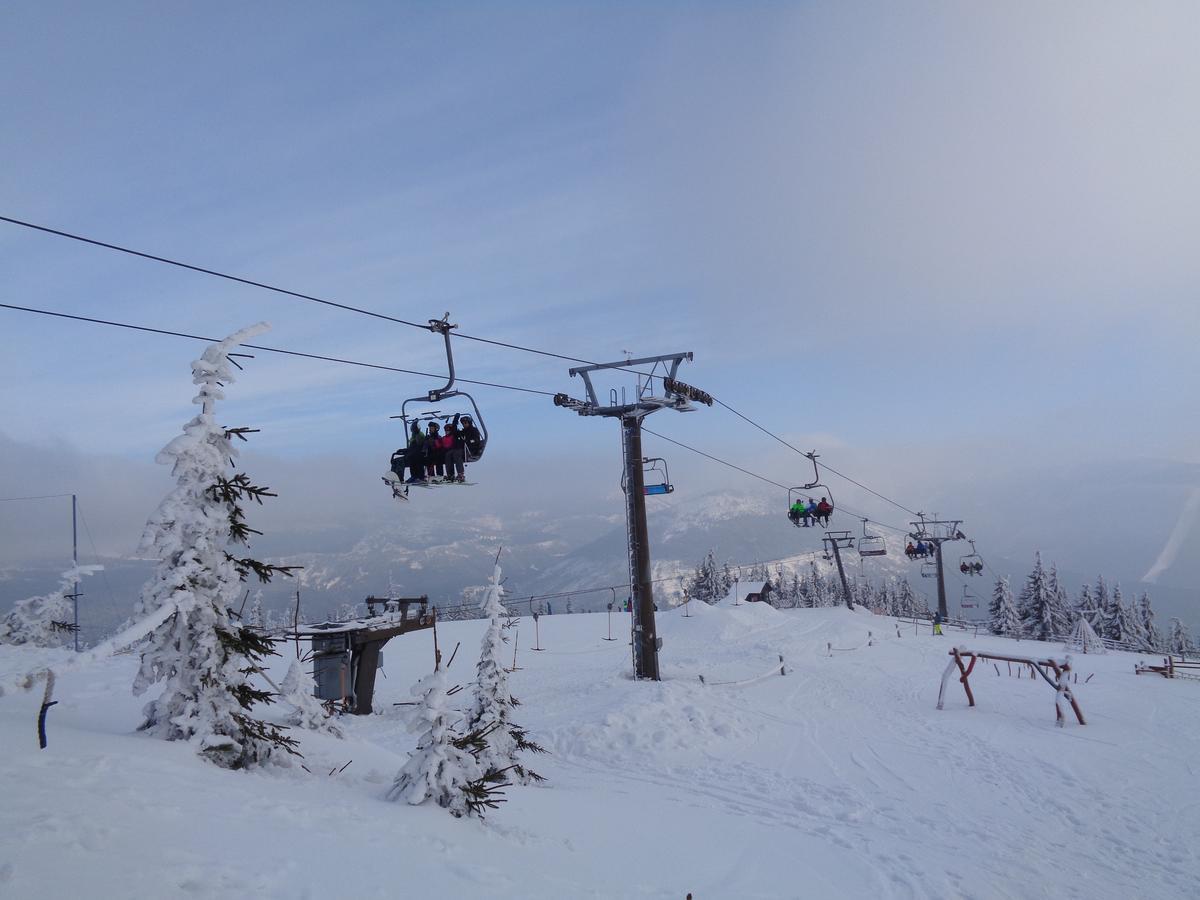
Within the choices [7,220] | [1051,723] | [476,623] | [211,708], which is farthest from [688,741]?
[476,623]

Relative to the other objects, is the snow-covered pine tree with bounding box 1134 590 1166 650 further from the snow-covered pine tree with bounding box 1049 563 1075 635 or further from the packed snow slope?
the packed snow slope

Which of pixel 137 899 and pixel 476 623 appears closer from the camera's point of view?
pixel 137 899

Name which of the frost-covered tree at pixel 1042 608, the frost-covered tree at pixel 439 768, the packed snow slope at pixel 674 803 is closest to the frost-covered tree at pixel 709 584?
the frost-covered tree at pixel 1042 608

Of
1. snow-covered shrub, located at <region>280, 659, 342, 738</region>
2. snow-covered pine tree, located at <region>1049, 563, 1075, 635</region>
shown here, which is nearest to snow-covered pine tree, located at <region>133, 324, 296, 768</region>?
snow-covered shrub, located at <region>280, 659, 342, 738</region>

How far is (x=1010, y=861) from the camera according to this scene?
9766mm

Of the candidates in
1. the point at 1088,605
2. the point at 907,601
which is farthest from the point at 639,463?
the point at 907,601

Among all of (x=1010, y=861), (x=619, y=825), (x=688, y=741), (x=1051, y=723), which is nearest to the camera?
(x=1010, y=861)

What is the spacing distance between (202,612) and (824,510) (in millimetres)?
29390

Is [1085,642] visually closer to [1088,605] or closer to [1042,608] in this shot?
[1042,608]

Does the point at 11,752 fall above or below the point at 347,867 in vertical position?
above

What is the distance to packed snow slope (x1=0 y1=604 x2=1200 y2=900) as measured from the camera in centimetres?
542

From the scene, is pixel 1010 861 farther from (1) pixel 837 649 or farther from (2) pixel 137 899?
(1) pixel 837 649

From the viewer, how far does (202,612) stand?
7926 mm

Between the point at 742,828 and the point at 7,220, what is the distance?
13.5 meters
